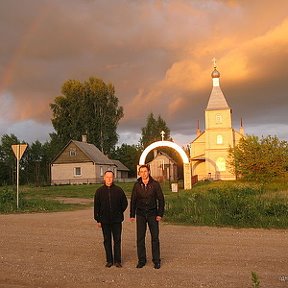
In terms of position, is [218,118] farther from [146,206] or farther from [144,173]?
[146,206]

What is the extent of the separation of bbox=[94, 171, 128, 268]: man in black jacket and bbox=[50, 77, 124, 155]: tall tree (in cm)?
6197

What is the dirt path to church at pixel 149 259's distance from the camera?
675cm

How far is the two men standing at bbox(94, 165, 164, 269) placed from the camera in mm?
8188

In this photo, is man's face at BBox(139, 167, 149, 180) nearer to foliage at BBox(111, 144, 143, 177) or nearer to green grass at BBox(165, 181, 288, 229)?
green grass at BBox(165, 181, 288, 229)

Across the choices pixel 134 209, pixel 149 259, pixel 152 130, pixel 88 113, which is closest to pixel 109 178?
pixel 134 209

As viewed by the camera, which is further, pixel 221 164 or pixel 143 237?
pixel 221 164

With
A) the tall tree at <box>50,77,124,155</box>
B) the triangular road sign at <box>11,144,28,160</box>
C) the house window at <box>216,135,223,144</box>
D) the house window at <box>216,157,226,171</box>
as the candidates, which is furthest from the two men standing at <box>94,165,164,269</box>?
the tall tree at <box>50,77,124,155</box>

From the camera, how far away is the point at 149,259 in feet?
28.1

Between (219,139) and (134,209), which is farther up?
(219,139)

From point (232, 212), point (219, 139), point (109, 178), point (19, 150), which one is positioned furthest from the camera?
point (219, 139)

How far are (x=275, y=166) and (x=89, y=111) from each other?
39.3 m

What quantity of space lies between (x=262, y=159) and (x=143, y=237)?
3159 cm

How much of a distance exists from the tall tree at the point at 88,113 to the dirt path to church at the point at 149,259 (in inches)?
2279

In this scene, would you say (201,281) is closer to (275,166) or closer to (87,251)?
(87,251)
